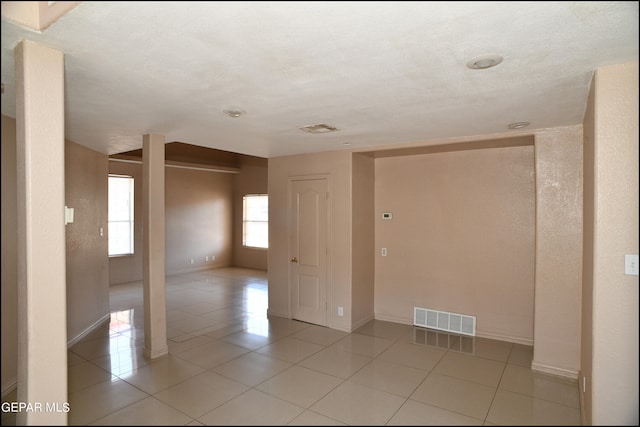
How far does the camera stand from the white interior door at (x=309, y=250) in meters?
5.27

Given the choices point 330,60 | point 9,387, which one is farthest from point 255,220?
point 330,60

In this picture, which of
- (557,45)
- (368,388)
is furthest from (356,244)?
(557,45)

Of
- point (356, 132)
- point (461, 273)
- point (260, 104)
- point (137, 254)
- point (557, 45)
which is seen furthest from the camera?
point (137, 254)

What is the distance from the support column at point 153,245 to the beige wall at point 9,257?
2.00 m

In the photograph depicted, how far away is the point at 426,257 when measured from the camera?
5055 millimetres

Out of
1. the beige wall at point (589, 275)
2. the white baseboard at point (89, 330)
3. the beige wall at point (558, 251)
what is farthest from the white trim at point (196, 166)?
the beige wall at point (589, 275)

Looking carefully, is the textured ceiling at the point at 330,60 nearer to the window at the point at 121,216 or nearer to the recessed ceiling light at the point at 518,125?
the recessed ceiling light at the point at 518,125

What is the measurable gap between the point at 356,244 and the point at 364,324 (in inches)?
46.3

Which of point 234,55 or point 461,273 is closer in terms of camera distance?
point 234,55

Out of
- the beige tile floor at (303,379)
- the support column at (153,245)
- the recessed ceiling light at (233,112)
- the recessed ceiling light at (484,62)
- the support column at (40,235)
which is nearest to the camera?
the support column at (40,235)

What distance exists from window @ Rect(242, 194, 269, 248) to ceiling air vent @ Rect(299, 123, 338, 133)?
638 cm

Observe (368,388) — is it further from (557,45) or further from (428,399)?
(557,45)

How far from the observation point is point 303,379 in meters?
3.46

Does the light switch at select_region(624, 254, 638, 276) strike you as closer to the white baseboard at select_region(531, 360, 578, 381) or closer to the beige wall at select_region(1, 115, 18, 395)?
the white baseboard at select_region(531, 360, 578, 381)
